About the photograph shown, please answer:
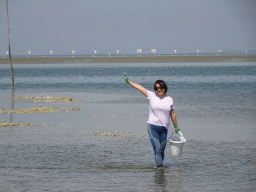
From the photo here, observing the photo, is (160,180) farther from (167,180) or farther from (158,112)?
(158,112)

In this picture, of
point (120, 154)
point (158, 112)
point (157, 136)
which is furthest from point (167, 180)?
point (120, 154)

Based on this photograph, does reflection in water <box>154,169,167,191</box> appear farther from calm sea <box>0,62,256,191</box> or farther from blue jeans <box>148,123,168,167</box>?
blue jeans <box>148,123,168,167</box>

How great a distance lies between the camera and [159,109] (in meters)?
9.30

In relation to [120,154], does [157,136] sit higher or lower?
higher

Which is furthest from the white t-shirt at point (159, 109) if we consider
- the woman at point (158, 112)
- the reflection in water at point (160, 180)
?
the reflection in water at point (160, 180)

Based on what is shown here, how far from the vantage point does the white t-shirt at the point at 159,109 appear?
30.5 feet

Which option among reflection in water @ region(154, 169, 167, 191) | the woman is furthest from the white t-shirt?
reflection in water @ region(154, 169, 167, 191)

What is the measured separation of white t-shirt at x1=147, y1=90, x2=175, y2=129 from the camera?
9281mm

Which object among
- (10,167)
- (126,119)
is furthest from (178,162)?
(126,119)

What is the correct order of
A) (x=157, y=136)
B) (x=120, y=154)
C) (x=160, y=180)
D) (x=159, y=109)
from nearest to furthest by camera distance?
(x=160, y=180) → (x=159, y=109) → (x=157, y=136) → (x=120, y=154)

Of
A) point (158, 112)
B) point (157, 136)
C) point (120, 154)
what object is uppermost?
point (158, 112)

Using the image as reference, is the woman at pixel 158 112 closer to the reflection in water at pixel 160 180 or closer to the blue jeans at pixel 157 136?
the blue jeans at pixel 157 136

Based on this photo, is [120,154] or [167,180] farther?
[120,154]

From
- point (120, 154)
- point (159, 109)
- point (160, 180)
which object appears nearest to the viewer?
point (160, 180)
